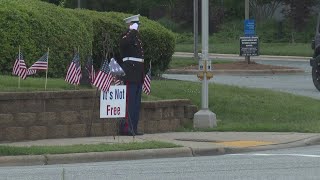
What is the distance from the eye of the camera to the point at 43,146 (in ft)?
44.2

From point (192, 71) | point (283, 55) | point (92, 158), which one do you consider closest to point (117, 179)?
point (92, 158)

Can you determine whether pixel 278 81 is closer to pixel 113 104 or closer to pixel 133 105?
pixel 133 105

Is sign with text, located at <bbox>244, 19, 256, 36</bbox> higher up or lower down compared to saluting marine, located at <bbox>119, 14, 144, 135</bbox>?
higher up

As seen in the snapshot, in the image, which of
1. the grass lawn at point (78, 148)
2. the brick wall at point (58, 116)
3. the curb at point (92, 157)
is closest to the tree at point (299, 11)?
the brick wall at point (58, 116)

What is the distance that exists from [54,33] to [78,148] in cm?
613

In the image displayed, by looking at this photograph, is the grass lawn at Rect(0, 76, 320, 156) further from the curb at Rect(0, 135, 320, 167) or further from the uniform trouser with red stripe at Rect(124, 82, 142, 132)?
the uniform trouser with red stripe at Rect(124, 82, 142, 132)

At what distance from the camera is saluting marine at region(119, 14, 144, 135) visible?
15.3 metres

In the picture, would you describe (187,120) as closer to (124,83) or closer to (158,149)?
(124,83)

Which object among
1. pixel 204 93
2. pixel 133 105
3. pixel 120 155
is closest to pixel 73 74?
pixel 133 105

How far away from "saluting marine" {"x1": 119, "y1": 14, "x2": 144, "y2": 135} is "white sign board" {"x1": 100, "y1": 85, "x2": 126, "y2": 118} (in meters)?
1.31

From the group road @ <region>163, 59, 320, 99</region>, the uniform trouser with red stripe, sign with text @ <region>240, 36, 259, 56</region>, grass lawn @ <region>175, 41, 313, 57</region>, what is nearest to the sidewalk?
the uniform trouser with red stripe

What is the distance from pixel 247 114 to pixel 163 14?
49247mm

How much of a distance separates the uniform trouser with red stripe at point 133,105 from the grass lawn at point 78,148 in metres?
1.42

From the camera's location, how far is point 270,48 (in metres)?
52.4
